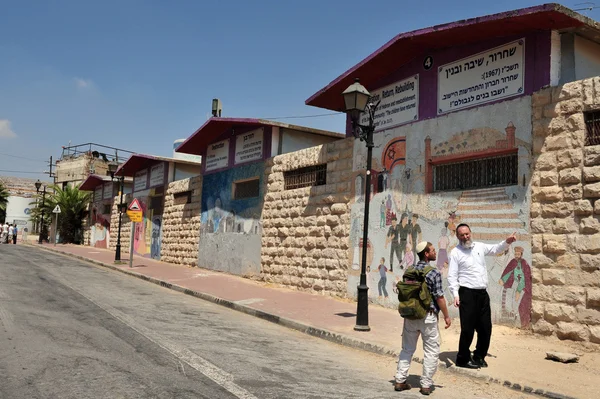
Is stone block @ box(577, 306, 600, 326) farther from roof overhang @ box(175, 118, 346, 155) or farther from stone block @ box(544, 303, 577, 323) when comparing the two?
roof overhang @ box(175, 118, 346, 155)

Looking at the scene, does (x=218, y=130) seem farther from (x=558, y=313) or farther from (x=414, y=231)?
(x=558, y=313)

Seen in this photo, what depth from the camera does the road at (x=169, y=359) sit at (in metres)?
4.93

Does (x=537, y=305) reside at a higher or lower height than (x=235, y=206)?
lower

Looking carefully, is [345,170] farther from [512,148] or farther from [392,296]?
[512,148]

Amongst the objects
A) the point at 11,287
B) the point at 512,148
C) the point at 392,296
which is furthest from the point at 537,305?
the point at 11,287

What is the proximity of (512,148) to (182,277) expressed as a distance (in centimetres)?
1132

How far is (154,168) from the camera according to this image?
25.2m

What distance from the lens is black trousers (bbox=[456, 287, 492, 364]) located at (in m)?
6.52

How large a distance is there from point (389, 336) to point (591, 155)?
423 cm

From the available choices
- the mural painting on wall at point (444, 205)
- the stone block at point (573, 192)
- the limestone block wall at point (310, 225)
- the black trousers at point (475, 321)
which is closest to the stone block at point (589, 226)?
the stone block at point (573, 192)

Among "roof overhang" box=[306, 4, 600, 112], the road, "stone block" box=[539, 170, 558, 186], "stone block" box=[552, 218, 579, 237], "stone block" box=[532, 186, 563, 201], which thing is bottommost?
the road

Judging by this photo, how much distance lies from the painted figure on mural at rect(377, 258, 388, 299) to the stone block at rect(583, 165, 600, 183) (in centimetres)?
474

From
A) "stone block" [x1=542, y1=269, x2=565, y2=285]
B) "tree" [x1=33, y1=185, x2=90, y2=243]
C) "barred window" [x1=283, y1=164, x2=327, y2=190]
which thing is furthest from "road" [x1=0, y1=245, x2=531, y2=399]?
"tree" [x1=33, y1=185, x2=90, y2=243]

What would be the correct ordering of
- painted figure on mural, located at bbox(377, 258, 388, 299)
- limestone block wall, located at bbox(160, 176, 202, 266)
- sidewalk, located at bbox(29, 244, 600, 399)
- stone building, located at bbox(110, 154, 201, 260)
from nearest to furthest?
sidewalk, located at bbox(29, 244, 600, 399), painted figure on mural, located at bbox(377, 258, 388, 299), limestone block wall, located at bbox(160, 176, 202, 266), stone building, located at bbox(110, 154, 201, 260)
